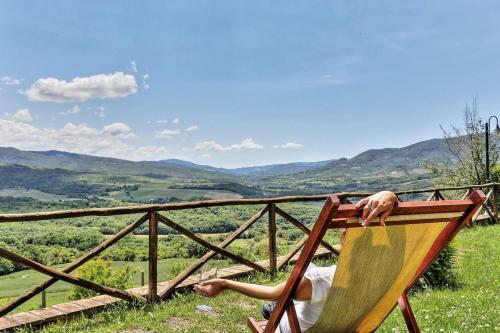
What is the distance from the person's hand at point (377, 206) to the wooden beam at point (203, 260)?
13.8 ft

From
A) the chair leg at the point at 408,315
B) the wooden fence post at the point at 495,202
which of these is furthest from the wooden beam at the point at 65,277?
the wooden fence post at the point at 495,202

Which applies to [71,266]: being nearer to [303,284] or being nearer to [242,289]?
[242,289]

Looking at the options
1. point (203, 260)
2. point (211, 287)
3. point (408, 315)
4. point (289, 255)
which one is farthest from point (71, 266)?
point (408, 315)

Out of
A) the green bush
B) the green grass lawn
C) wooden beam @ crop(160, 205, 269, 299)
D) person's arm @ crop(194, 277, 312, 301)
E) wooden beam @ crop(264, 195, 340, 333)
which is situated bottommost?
the green bush

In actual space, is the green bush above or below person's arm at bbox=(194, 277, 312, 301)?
below

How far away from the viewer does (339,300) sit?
87.9 inches

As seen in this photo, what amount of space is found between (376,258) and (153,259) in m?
3.70

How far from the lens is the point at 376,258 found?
215 cm

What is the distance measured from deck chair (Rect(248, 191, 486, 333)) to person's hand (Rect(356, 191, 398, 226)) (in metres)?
0.03

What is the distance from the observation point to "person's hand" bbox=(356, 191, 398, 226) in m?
1.76

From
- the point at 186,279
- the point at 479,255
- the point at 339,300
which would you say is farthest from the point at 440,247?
the point at 479,255

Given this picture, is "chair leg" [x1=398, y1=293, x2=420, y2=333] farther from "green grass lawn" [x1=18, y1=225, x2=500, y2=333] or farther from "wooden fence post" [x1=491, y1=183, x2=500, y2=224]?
"wooden fence post" [x1=491, y1=183, x2=500, y2=224]

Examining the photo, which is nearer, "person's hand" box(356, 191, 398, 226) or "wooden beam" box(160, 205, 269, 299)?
"person's hand" box(356, 191, 398, 226)

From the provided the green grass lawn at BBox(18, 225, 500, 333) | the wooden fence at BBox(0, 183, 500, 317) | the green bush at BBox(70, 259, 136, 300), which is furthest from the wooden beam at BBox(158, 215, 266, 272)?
the green bush at BBox(70, 259, 136, 300)
